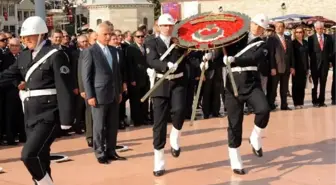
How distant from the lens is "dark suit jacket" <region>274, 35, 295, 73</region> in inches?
513

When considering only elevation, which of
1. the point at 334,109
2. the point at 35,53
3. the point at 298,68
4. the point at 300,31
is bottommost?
the point at 334,109

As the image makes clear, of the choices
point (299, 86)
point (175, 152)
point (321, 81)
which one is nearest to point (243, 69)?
point (175, 152)

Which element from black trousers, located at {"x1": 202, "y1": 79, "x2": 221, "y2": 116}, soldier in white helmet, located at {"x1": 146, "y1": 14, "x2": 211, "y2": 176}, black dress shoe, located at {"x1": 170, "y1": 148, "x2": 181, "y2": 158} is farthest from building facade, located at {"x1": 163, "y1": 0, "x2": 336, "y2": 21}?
soldier in white helmet, located at {"x1": 146, "y1": 14, "x2": 211, "y2": 176}

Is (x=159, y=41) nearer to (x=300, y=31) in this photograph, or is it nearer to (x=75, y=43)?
(x=75, y=43)

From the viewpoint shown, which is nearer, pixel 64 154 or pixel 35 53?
pixel 35 53

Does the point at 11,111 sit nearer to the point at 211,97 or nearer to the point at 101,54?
the point at 101,54

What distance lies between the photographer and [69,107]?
603cm

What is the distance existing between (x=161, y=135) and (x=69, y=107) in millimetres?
1864

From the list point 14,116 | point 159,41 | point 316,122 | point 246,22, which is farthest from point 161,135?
point 316,122

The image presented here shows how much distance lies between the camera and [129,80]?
37.8ft

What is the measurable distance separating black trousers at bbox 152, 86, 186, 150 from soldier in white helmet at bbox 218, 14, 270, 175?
601 mm

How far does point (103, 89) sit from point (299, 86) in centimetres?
668

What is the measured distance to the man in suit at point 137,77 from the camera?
1155cm

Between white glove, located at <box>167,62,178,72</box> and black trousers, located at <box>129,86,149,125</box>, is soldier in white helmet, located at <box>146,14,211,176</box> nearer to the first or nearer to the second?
white glove, located at <box>167,62,178,72</box>
